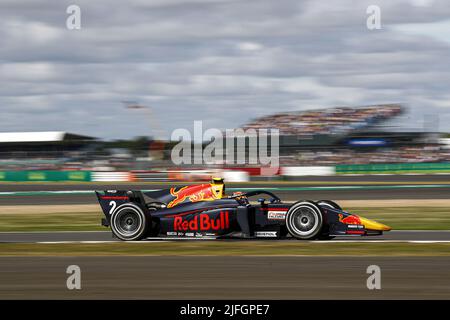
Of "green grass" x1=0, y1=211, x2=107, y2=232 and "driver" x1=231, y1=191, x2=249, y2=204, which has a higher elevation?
"driver" x1=231, y1=191, x2=249, y2=204

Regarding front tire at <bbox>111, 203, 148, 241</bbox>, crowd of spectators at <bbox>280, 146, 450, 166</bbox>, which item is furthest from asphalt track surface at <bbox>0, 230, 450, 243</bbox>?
crowd of spectators at <bbox>280, 146, 450, 166</bbox>

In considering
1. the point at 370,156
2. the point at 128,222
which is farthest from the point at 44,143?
the point at 128,222

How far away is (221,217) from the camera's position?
38.5 ft

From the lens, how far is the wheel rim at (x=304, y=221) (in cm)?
1138

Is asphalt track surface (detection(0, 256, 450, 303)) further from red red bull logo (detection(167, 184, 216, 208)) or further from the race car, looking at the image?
red red bull logo (detection(167, 184, 216, 208))

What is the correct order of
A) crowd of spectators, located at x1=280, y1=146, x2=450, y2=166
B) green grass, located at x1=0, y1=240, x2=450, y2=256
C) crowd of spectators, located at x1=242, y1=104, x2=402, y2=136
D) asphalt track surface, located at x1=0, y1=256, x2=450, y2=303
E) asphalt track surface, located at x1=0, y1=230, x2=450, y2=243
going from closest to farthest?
asphalt track surface, located at x1=0, y1=256, x2=450, y2=303 → green grass, located at x1=0, y1=240, x2=450, y2=256 → asphalt track surface, located at x1=0, y1=230, x2=450, y2=243 → crowd of spectators, located at x1=280, y1=146, x2=450, y2=166 → crowd of spectators, located at x1=242, y1=104, x2=402, y2=136

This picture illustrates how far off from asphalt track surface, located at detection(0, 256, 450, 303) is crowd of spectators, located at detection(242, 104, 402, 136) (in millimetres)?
51215

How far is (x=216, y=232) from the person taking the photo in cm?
1184

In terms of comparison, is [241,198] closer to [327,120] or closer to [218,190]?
[218,190]

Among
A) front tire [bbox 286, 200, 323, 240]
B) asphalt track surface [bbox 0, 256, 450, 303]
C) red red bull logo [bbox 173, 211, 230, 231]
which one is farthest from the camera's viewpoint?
red red bull logo [bbox 173, 211, 230, 231]

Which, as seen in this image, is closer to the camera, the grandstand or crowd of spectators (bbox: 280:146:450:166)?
crowd of spectators (bbox: 280:146:450:166)

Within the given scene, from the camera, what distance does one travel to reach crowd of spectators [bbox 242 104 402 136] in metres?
61.2

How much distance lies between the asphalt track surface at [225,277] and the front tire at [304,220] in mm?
1937

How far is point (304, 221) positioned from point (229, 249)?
1433 millimetres
